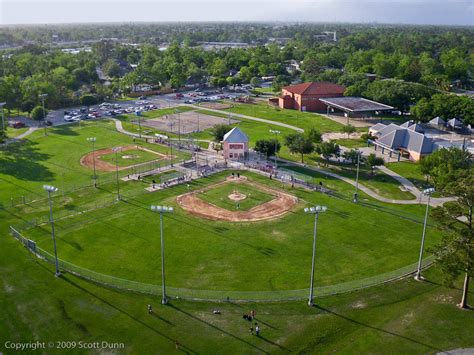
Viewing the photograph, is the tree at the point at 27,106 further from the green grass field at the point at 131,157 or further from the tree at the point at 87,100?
the green grass field at the point at 131,157

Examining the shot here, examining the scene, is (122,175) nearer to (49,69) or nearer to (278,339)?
(278,339)

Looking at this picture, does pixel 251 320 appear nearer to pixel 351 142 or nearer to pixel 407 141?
pixel 407 141

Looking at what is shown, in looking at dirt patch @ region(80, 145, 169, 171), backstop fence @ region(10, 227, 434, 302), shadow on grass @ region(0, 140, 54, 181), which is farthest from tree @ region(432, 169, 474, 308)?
shadow on grass @ region(0, 140, 54, 181)

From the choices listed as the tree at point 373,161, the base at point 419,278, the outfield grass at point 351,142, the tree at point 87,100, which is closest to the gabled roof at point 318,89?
the outfield grass at point 351,142

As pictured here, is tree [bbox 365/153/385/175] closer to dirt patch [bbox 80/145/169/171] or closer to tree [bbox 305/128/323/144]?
tree [bbox 305/128/323/144]

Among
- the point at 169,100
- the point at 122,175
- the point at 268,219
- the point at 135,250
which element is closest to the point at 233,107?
the point at 169,100

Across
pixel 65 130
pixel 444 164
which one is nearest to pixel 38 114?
pixel 65 130
